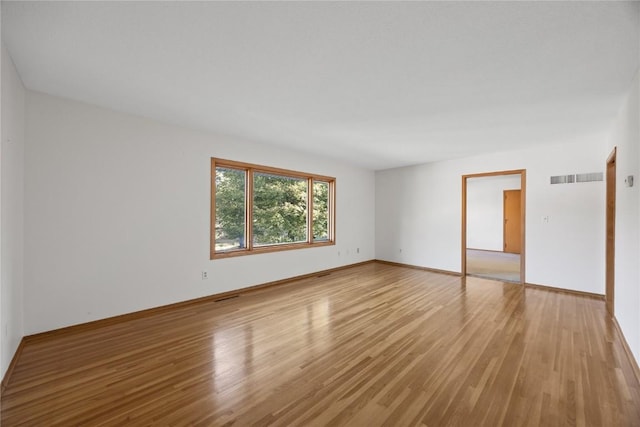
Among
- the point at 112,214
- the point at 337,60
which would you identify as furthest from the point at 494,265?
the point at 112,214

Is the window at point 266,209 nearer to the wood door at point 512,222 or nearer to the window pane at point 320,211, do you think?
the window pane at point 320,211

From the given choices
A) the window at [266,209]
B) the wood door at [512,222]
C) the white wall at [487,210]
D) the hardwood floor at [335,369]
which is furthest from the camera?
the white wall at [487,210]


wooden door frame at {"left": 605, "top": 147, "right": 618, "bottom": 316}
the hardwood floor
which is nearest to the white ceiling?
wooden door frame at {"left": 605, "top": 147, "right": 618, "bottom": 316}

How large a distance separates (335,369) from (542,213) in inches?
183

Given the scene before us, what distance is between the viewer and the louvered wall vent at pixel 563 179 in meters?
4.52

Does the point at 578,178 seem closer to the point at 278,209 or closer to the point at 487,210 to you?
the point at 278,209

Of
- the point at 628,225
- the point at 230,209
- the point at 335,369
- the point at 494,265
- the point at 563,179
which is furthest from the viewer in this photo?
the point at 494,265

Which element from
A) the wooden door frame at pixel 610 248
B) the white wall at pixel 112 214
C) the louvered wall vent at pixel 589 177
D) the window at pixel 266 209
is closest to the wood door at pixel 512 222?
the louvered wall vent at pixel 589 177

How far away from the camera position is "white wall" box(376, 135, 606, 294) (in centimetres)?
431

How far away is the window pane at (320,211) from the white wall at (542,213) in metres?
2.05

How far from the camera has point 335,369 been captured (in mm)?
2283

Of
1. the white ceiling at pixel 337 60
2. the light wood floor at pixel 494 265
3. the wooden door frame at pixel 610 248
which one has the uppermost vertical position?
the white ceiling at pixel 337 60

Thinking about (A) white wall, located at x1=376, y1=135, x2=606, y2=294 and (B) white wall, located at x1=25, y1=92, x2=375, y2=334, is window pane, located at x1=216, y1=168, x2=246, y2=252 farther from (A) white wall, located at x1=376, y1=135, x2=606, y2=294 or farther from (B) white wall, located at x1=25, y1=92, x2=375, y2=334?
(A) white wall, located at x1=376, y1=135, x2=606, y2=294

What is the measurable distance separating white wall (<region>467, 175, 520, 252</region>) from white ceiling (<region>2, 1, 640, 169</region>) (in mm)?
6124
